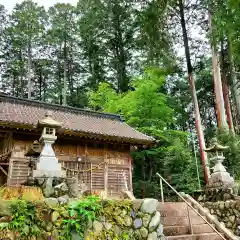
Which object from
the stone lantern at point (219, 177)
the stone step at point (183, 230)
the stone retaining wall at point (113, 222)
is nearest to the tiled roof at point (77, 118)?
the stone lantern at point (219, 177)

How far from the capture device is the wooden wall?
39.1ft

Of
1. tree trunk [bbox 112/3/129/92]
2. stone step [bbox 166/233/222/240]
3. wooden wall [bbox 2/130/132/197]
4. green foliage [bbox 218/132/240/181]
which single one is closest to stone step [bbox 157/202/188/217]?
stone step [bbox 166/233/222/240]

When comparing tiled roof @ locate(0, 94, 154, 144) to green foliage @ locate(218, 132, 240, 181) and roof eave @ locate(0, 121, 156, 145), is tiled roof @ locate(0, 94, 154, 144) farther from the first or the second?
green foliage @ locate(218, 132, 240, 181)

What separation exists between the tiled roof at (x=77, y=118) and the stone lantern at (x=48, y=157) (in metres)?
5.00

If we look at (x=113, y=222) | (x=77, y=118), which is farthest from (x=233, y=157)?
(x=113, y=222)

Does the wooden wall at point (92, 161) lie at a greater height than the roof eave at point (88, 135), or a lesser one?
lesser

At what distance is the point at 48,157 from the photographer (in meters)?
6.57

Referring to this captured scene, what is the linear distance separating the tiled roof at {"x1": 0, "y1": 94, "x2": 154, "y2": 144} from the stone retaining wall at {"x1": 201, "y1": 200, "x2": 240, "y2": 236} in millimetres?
5427

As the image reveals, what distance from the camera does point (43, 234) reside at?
4.48 m

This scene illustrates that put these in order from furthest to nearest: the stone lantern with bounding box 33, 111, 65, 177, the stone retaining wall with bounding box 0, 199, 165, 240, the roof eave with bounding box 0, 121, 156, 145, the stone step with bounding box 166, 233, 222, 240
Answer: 1. the roof eave with bounding box 0, 121, 156, 145
2. the stone step with bounding box 166, 233, 222, 240
3. the stone lantern with bounding box 33, 111, 65, 177
4. the stone retaining wall with bounding box 0, 199, 165, 240

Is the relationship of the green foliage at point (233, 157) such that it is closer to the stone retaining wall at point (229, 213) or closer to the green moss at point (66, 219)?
the stone retaining wall at point (229, 213)

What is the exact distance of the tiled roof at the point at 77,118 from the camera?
13.2 m

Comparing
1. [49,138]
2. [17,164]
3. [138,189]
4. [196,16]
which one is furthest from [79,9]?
[49,138]

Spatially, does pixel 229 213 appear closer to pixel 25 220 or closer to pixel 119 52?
pixel 25 220
